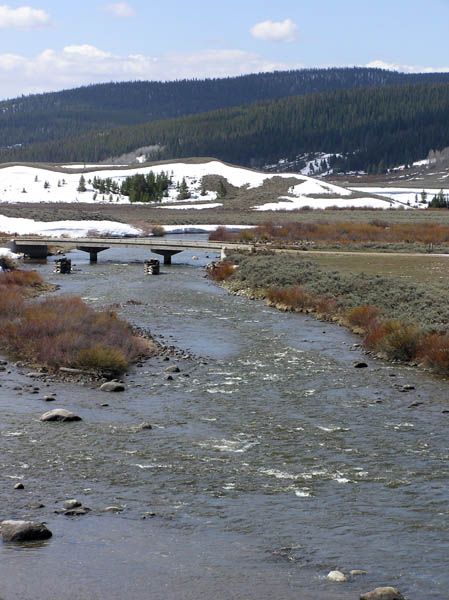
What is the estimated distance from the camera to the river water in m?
14.7

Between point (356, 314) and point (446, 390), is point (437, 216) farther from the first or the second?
point (446, 390)

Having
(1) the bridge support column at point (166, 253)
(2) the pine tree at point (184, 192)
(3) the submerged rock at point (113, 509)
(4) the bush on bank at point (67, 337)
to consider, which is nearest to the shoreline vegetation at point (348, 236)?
(1) the bridge support column at point (166, 253)

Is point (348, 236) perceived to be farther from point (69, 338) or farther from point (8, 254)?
point (69, 338)

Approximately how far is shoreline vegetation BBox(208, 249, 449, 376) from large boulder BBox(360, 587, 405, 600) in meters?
15.8

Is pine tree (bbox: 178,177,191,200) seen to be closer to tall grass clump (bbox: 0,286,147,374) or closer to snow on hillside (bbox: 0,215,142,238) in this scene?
snow on hillside (bbox: 0,215,142,238)

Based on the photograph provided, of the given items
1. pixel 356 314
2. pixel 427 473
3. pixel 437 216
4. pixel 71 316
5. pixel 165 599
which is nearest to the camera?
pixel 165 599

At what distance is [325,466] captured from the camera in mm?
19891

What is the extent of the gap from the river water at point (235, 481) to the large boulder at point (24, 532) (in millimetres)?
220

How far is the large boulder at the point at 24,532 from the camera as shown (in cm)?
1577

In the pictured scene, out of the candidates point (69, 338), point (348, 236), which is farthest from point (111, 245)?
point (69, 338)

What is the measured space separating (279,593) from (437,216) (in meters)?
105

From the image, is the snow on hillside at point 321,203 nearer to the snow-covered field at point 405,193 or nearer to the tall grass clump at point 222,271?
the snow-covered field at point 405,193

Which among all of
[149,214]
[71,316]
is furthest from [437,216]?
[71,316]

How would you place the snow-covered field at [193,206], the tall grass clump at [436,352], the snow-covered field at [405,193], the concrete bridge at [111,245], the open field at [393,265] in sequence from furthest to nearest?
the snow-covered field at [405,193] < the snow-covered field at [193,206] < the concrete bridge at [111,245] < the open field at [393,265] < the tall grass clump at [436,352]
